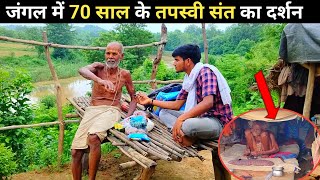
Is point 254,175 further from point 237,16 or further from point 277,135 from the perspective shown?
point 237,16

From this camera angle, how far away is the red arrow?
2.41 m

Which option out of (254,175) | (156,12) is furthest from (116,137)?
(156,12)

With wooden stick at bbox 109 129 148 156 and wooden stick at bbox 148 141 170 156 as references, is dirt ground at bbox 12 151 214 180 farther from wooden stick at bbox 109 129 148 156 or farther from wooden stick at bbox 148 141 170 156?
wooden stick at bbox 148 141 170 156

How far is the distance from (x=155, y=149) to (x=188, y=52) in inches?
38.6

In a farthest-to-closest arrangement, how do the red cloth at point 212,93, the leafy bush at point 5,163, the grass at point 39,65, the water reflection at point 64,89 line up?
the grass at point 39,65 < the water reflection at point 64,89 < the leafy bush at point 5,163 < the red cloth at point 212,93

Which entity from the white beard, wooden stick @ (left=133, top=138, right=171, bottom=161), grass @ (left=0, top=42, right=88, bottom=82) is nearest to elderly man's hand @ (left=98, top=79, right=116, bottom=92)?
the white beard

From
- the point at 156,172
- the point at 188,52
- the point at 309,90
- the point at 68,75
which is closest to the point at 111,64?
the point at 188,52

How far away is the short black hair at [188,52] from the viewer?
3.69 meters

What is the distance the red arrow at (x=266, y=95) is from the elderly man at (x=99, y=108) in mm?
1798

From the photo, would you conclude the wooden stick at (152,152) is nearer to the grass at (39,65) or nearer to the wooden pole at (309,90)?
the wooden pole at (309,90)

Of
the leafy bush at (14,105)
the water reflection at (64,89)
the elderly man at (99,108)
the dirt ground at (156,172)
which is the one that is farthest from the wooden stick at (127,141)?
the water reflection at (64,89)

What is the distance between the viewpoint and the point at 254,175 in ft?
9.25

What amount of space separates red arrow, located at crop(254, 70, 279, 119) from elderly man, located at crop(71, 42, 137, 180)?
1798 mm

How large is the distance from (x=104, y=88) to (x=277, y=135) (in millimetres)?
2183
